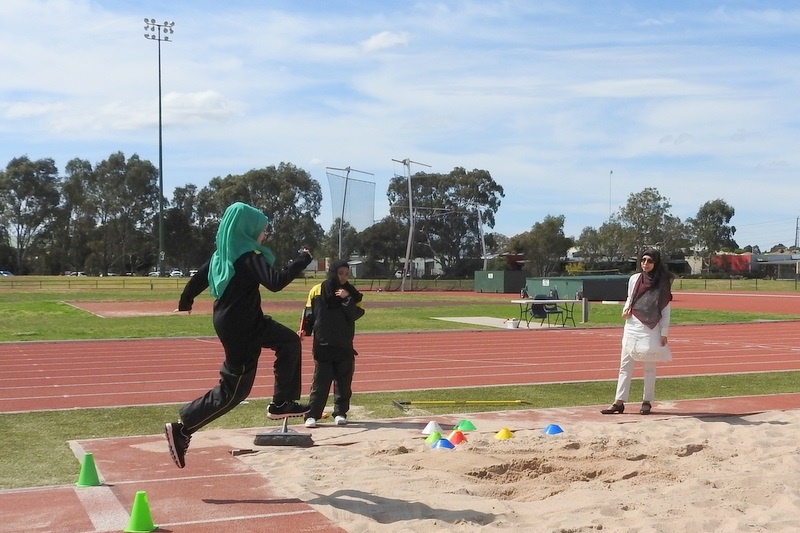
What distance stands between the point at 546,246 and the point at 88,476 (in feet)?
279

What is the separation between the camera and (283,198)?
3674 inches

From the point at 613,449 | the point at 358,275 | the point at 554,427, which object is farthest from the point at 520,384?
the point at 358,275

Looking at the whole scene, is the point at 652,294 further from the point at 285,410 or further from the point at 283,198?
the point at 283,198

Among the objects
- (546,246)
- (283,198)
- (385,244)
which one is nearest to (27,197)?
(283,198)

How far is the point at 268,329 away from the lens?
18.5ft

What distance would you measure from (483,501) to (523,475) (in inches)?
31.3

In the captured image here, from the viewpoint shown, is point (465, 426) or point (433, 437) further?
point (465, 426)

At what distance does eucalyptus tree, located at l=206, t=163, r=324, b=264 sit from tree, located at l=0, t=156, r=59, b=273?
1736cm

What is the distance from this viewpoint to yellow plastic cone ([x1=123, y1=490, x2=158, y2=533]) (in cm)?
468

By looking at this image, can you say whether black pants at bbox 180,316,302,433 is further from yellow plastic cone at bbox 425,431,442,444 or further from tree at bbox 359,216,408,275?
tree at bbox 359,216,408,275

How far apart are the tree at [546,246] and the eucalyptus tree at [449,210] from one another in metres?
5.40

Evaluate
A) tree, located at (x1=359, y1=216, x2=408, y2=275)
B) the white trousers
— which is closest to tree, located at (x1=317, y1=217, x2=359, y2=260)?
tree, located at (x1=359, y1=216, x2=408, y2=275)

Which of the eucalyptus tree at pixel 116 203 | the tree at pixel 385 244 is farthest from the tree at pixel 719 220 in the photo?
the eucalyptus tree at pixel 116 203

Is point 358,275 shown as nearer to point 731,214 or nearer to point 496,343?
point 731,214
